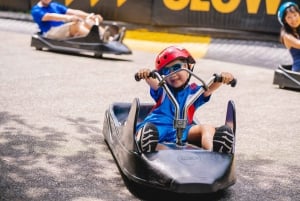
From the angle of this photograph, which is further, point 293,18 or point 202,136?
point 293,18

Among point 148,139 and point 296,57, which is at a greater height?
point 148,139

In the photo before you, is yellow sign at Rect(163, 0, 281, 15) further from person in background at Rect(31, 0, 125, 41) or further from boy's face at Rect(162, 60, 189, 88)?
boy's face at Rect(162, 60, 189, 88)

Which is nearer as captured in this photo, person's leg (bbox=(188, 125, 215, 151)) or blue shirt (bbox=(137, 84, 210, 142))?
person's leg (bbox=(188, 125, 215, 151))

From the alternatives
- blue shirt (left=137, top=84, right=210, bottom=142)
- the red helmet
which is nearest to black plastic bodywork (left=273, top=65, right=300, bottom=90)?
blue shirt (left=137, top=84, right=210, bottom=142)

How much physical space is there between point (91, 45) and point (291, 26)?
3385 mm

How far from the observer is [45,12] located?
9.24 meters

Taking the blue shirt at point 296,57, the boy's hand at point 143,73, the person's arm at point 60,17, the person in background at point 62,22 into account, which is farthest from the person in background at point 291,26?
the boy's hand at point 143,73

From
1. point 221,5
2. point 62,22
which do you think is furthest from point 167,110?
point 221,5

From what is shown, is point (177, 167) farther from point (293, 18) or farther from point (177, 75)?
point (293, 18)

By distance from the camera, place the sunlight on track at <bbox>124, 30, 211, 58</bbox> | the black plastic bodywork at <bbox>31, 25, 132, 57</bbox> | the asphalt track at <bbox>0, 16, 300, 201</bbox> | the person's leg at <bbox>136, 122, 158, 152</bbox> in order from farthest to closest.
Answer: the sunlight on track at <bbox>124, 30, 211, 58</bbox>, the black plastic bodywork at <bbox>31, 25, 132, 57</bbox>, the asphalt track at <bbox>0, 16, 300, 201</bbox>, the person's leg at <bbox>136, 122, 158, 152</bbox>

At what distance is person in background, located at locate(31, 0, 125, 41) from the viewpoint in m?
9.09

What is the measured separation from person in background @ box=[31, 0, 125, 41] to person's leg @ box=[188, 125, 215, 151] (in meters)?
5.76

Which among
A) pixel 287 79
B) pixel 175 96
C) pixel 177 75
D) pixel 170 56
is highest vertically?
pixel 170 56

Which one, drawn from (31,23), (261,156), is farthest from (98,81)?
(31,23)
